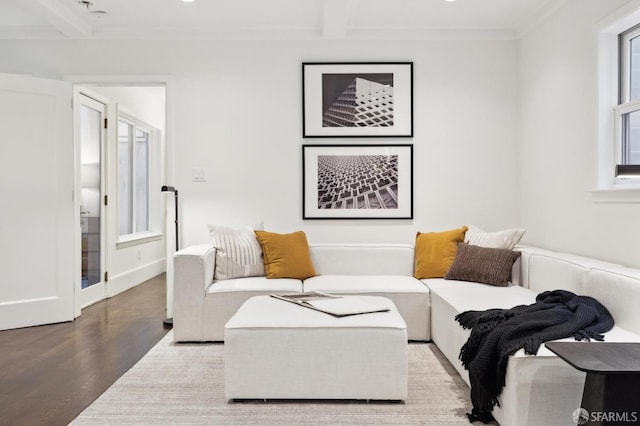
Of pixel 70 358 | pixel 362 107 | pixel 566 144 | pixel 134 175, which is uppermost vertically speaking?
pixel 362 107

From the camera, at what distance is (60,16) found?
3979 mm

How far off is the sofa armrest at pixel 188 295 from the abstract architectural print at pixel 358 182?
1.36 meters

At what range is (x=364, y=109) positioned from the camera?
4551 mm

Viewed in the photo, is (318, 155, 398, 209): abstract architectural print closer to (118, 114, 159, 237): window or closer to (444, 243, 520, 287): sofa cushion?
(444, 243, 520, 287): sofa cushion

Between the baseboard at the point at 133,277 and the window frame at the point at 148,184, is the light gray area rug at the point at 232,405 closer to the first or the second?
the baseboard at the point at 133,277

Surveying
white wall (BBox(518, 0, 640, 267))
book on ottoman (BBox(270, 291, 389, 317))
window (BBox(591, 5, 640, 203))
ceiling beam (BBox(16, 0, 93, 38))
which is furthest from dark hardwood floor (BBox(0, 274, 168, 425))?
window (BBox(591, 5, 640, 203))

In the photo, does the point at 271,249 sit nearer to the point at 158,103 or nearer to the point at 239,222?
the point at 239,222

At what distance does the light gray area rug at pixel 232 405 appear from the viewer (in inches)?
92.7

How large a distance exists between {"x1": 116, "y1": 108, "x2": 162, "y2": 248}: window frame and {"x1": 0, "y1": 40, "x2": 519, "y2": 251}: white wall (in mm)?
1679

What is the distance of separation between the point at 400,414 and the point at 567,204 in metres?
2.22

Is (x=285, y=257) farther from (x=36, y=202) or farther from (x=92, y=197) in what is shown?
(x=92, y=197)

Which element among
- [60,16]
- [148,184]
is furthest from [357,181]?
[148,184]

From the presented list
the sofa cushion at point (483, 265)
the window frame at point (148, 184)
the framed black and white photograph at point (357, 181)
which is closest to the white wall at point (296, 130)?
the framed black and white photograph at point (357, 181)

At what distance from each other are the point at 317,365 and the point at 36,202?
3.00m
